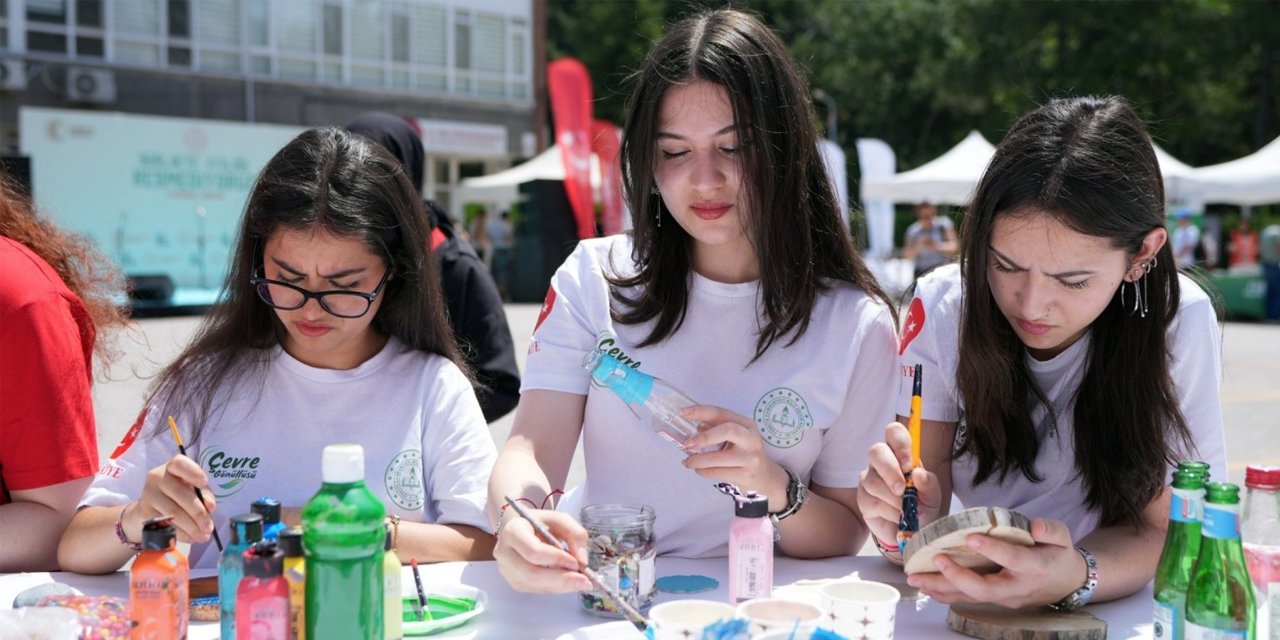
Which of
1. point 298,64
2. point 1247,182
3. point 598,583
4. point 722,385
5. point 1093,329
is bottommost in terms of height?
point 598,583

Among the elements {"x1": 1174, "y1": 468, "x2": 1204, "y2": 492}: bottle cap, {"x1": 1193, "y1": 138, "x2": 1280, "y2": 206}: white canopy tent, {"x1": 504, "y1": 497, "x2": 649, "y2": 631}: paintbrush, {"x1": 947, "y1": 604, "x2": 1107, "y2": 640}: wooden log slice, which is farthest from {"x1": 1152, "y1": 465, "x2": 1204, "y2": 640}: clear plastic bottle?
{"x1": 1193, "y1": 138, "x2": 1280, "y2": 206}: white canopy tent

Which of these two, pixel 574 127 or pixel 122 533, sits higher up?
pixel 574 127

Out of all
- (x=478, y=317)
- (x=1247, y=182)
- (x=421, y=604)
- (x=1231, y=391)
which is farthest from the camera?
(x=1247, y=182)

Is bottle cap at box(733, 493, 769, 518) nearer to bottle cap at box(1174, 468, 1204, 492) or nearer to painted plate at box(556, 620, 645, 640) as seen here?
painted plate at box(556, 620, 645, 640)

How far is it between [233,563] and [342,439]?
87 cm

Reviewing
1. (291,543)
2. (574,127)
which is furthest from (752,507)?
(574,127)

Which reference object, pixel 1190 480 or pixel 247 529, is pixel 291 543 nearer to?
pixel 247 529

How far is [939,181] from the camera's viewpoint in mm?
16875

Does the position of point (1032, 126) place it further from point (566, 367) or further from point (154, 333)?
point (154, 333)

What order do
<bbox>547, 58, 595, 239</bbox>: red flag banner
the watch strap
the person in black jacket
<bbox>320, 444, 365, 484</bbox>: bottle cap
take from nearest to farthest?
<bbox>320, 444, 365, 484</bbox>: bottle cap
the watch strap
the person in black jacket
<bbox>547, 58, 595, 239</bbox>: red flag banner

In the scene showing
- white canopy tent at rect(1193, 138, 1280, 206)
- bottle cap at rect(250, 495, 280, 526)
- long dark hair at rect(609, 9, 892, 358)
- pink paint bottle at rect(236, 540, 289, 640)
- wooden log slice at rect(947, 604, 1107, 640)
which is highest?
white canopy tent at rect(1193, 138, 1280, 206)

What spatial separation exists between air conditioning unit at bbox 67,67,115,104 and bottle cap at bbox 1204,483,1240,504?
A: 20689 millimetres

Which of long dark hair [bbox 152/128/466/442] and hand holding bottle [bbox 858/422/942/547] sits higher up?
long dark hair [bbox 152/128/466/442]

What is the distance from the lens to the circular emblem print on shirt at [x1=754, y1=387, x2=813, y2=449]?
2.26 meters
